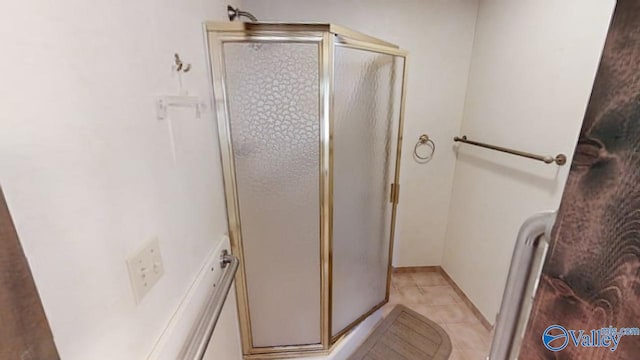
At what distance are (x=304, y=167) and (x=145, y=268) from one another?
798 mm

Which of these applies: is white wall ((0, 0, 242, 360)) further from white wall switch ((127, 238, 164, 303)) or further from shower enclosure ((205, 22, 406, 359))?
shower enclosure ((205, 22, 406, 359))

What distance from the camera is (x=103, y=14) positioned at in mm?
548

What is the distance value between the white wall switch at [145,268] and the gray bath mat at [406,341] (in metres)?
1.46

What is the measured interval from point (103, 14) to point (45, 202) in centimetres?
39

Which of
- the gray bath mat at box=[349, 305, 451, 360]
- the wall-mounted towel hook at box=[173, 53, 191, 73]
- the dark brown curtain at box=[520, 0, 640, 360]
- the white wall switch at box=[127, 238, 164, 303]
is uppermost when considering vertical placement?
the wall-mounted towel hook at box=[173, 53, 191, 73]

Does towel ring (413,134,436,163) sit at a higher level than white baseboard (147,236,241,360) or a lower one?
higher

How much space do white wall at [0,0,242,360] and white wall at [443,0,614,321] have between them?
1.69 m

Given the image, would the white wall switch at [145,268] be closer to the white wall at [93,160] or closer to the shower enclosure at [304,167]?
the white wall at [93,160]

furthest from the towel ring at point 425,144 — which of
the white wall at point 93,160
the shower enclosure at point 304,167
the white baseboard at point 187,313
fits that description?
the white wall at point 93,160

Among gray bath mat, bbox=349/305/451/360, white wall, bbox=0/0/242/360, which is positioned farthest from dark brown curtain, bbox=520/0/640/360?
gray bath mat, bbox=349/305/451/360

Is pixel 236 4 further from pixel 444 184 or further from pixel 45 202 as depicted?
pixel 444 184

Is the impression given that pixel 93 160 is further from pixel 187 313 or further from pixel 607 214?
pixel 607 214

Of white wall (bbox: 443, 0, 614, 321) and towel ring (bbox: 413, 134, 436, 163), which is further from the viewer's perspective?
towel ring (bbox: 413, 134, 436, 163)

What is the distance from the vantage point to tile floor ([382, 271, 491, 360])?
179 cm
